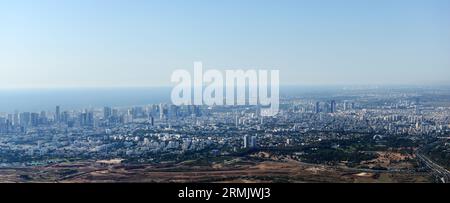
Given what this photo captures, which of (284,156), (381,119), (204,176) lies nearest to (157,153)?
(204,176)

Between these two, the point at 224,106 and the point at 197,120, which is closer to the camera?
the point at 224,106

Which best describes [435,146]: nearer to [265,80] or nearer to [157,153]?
[265,80]

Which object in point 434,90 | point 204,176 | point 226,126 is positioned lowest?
point 204,176

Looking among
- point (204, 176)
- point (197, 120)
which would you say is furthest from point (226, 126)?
point (204, 176)

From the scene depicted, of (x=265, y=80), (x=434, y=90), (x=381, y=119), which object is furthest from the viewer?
(x=381, y=119)

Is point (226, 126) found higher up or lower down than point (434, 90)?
lower down
